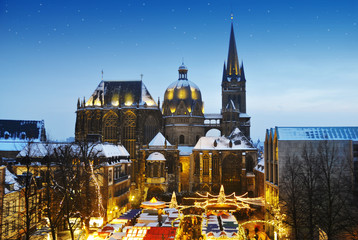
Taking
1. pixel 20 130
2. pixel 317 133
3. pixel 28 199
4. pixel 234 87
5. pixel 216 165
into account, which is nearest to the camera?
pixel 28 199

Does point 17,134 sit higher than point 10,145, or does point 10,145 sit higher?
point 17,134

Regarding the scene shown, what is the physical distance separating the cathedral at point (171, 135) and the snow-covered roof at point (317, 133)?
28.0 m

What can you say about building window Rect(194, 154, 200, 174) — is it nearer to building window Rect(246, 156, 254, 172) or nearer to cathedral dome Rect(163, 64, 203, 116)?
building window Rect(246, 156, 254, 172)

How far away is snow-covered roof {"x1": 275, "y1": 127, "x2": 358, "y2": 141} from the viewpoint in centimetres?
3258

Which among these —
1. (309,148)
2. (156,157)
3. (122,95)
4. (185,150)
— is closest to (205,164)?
(185,150)

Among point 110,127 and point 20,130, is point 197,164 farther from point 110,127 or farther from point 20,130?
point 20,130

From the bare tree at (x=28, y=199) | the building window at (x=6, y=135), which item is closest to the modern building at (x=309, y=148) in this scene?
the bare tree at (x=28, y=199)

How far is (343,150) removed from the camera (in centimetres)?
3155

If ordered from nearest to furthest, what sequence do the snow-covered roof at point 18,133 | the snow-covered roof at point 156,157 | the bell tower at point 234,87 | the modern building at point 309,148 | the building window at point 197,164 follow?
the modern building at point 309,148 → the snow-covered roof at point 156,157 → the building window at point 197,164 → the snow-covered roof at point 18,133 → the bell tower at point 234,87

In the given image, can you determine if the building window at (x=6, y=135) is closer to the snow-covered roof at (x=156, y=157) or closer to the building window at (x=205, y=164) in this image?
the snow-covered roof at (x=156, y=157)

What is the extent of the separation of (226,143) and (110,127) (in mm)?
23440

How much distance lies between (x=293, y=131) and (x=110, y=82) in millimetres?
49898

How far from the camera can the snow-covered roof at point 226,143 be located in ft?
207

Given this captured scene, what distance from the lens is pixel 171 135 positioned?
7350cm
